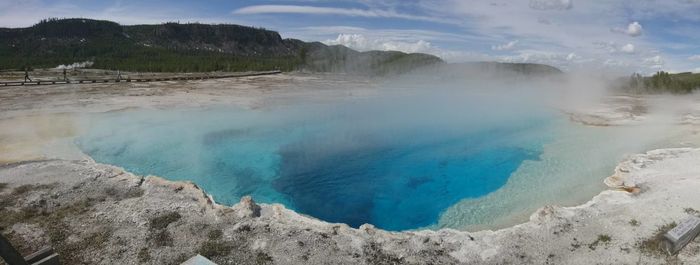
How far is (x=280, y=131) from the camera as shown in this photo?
16062 millimetres

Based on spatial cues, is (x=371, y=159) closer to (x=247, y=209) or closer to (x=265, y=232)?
(x=247, y=209)

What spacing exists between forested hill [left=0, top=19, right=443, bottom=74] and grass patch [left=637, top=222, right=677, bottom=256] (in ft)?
159

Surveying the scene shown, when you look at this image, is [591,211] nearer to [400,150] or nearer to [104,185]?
[400,150]

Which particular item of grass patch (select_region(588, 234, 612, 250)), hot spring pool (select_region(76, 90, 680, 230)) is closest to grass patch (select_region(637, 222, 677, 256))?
grass patch (select_region(588, 234, 612, 250))

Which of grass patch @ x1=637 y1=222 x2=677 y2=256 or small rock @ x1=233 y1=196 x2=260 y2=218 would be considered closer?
grass patch @ x1=637 y1=222 x2=677 y2=256

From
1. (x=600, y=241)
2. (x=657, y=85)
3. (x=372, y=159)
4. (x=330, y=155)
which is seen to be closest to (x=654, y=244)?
(x=600, y=241)

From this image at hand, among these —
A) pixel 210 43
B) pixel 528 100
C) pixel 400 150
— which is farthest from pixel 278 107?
pixel 210 43

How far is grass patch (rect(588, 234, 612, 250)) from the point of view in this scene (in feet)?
21.8

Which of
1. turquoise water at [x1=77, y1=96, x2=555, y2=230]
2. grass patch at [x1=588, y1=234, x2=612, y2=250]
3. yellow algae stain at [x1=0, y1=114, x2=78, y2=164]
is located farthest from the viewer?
yellow algae stain at [x1=0, y1=114, x2=78, y2=164]

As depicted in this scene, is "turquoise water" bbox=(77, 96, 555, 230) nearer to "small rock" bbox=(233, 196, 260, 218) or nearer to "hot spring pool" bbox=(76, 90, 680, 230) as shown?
"hot spring pool" bbox=(76, 90, 680, 230)

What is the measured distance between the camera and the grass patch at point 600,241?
262 inches

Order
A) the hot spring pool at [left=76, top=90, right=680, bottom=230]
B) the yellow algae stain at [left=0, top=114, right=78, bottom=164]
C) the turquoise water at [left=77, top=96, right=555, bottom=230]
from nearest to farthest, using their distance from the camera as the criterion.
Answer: the hot spring pool at [left=76, top=90, right=680, bottom=230] < the turquoise water at [left=77, top=96, right=555, bottom=230] < the yellow algae stain at [left=0, top=114, right=78, bottom=164]

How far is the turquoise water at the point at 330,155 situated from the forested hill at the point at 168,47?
37563mm

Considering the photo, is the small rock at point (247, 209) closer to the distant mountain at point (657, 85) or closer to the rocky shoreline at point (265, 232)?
the rocky shoreline at point (265, 232)
